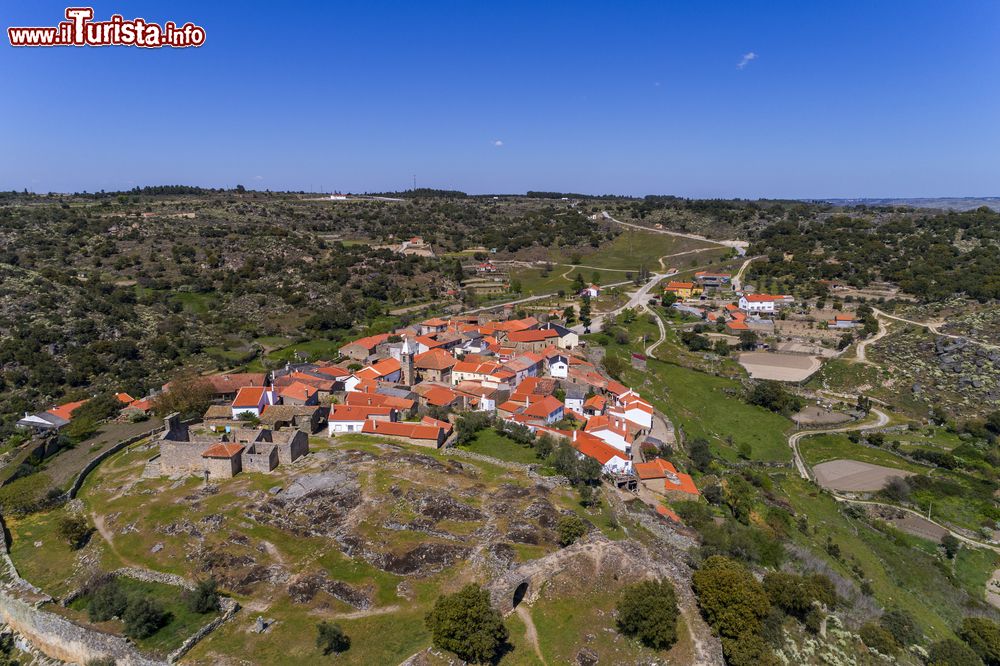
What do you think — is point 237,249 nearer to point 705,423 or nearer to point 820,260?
point 705,423

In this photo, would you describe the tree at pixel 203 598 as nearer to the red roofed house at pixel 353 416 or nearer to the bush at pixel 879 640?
the red roofed house at pixel 353 416

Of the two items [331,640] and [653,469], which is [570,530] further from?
[653,469]

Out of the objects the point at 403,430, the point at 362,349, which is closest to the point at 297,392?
the point at 403,430

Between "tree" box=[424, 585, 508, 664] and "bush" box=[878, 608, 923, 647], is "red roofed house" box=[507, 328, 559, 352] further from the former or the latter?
"tree" box=[424, 585, 508, 664]

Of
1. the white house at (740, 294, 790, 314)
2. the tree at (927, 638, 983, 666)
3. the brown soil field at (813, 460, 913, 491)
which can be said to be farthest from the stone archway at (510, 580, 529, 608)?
the white house at (740, 294, 790, 314)

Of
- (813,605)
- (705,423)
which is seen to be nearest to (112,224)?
(705,423)

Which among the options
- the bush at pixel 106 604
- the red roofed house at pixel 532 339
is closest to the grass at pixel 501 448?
the bush at pixel 106 604
